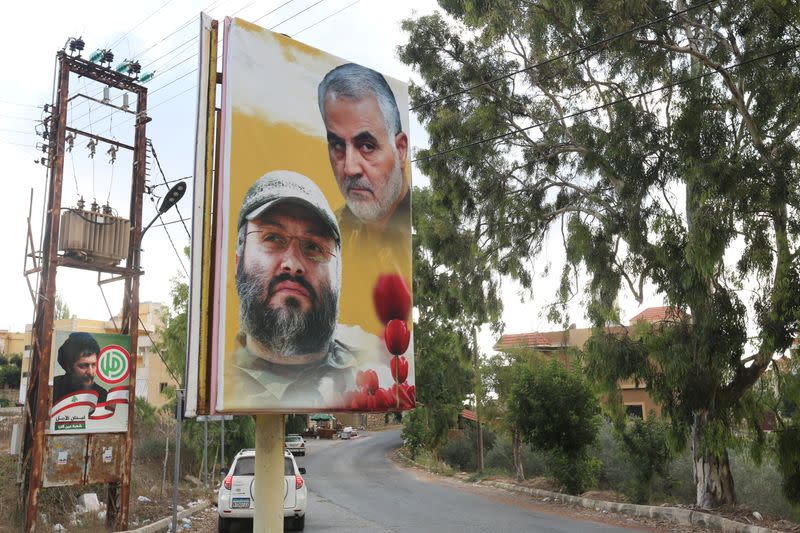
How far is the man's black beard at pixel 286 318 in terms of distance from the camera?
15.2ft

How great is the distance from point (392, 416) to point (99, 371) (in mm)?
61066

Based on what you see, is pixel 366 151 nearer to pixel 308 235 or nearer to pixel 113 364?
pixel 308 235

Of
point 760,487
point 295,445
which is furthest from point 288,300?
point 295,445

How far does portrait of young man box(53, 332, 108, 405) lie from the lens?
13141 millimetres

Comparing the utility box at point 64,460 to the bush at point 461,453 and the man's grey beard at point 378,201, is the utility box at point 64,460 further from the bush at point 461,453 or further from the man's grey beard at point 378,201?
the bush at point 461,453

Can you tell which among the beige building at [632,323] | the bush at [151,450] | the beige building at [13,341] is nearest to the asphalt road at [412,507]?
the bush at [151,450]

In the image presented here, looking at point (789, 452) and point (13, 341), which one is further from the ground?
point (13, 341)

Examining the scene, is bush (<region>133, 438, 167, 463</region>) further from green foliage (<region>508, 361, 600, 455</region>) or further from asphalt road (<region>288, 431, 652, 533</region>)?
green foliage (<region>508, 361, 600, 455</region>)

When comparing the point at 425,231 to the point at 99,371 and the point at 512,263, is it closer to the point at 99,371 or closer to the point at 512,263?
the point at 512,263

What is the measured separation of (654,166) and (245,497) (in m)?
10.7

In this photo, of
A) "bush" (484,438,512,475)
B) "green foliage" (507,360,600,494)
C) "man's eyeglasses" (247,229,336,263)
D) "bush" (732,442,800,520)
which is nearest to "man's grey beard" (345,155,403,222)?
"man's eyeglasses" (247,229,336,263)

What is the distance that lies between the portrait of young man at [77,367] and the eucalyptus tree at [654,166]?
952 cm

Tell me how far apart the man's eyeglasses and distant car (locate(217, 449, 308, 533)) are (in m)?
9.19

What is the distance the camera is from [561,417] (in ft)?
67.7
